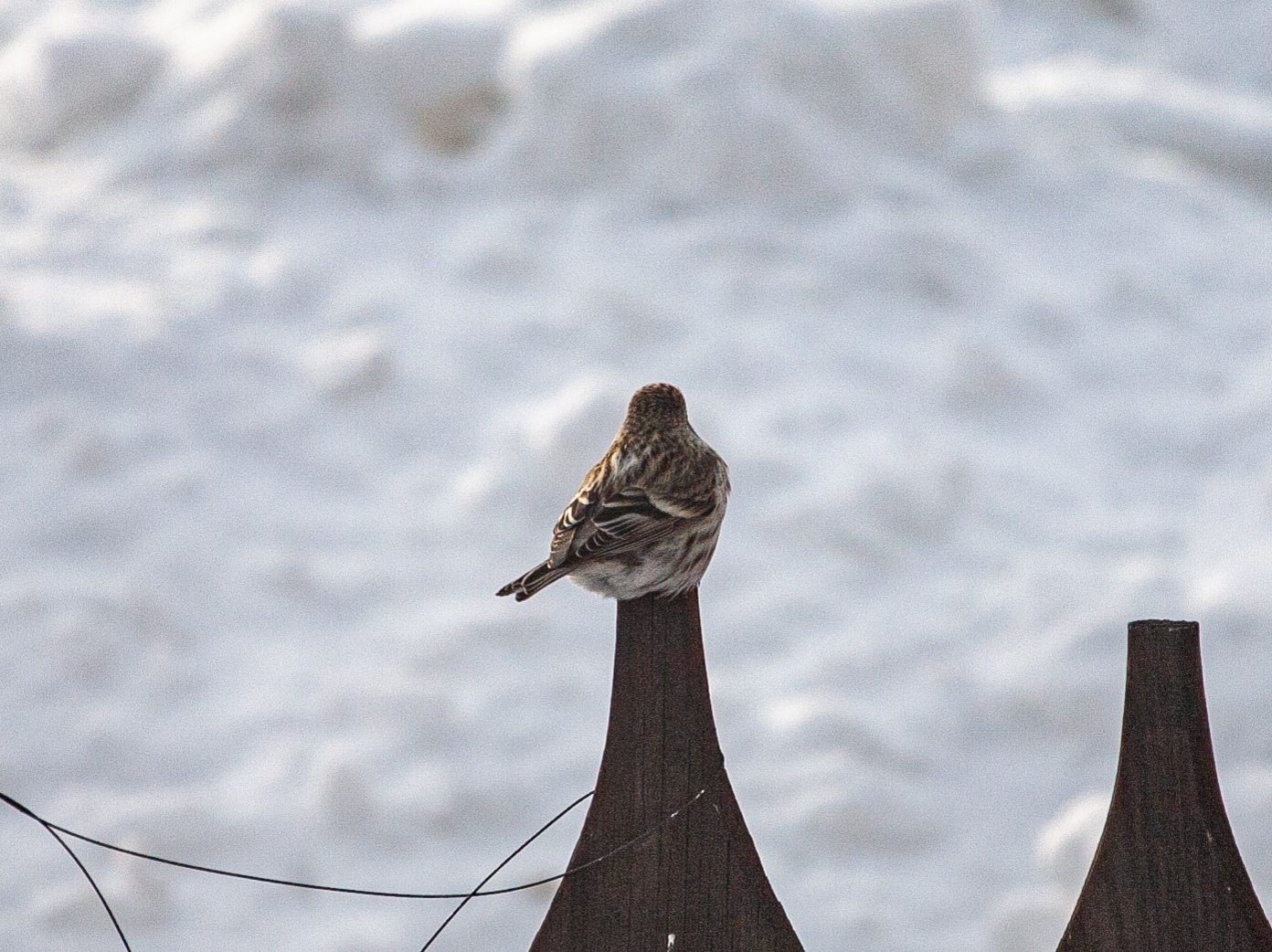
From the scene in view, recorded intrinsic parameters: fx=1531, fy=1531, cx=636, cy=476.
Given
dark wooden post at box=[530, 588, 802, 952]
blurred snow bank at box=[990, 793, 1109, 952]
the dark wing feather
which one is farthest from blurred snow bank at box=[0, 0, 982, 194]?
dark wooden post at box=[530, 588, 802, 952]

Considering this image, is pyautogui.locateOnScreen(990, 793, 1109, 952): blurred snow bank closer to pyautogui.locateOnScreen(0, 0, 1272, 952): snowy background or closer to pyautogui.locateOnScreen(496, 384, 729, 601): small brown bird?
pyautogui.locateOnScreen(0, 0, 1272, 952): snowy background

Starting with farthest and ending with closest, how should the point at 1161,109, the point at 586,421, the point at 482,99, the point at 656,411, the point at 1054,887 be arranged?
the point at 1161,109 < the point at 482,99 < the point at 586,421 < the point at 1054,887 < the point at 656,411

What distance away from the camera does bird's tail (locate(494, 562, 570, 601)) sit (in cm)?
244

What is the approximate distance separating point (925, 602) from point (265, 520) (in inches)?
75.3

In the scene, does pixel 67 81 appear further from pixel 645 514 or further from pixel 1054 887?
pixel 1054 887

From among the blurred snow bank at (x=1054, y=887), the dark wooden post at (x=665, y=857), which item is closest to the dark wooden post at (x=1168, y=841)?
the dark wooden post at (x=665, y=857)

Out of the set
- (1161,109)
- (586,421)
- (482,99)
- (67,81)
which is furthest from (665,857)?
(1161,109)

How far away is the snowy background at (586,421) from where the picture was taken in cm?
373

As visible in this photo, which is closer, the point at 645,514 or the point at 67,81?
the point at 645,514

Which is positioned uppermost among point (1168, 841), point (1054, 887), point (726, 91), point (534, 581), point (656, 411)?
point (726, 91)

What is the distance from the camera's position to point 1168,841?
5.87 feet

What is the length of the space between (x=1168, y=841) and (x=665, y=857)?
0.60 m

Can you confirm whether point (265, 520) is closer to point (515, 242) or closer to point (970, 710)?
point (515, 242)

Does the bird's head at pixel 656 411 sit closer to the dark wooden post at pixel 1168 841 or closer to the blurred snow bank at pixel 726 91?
the dark wooden post at pixel 1168 841
